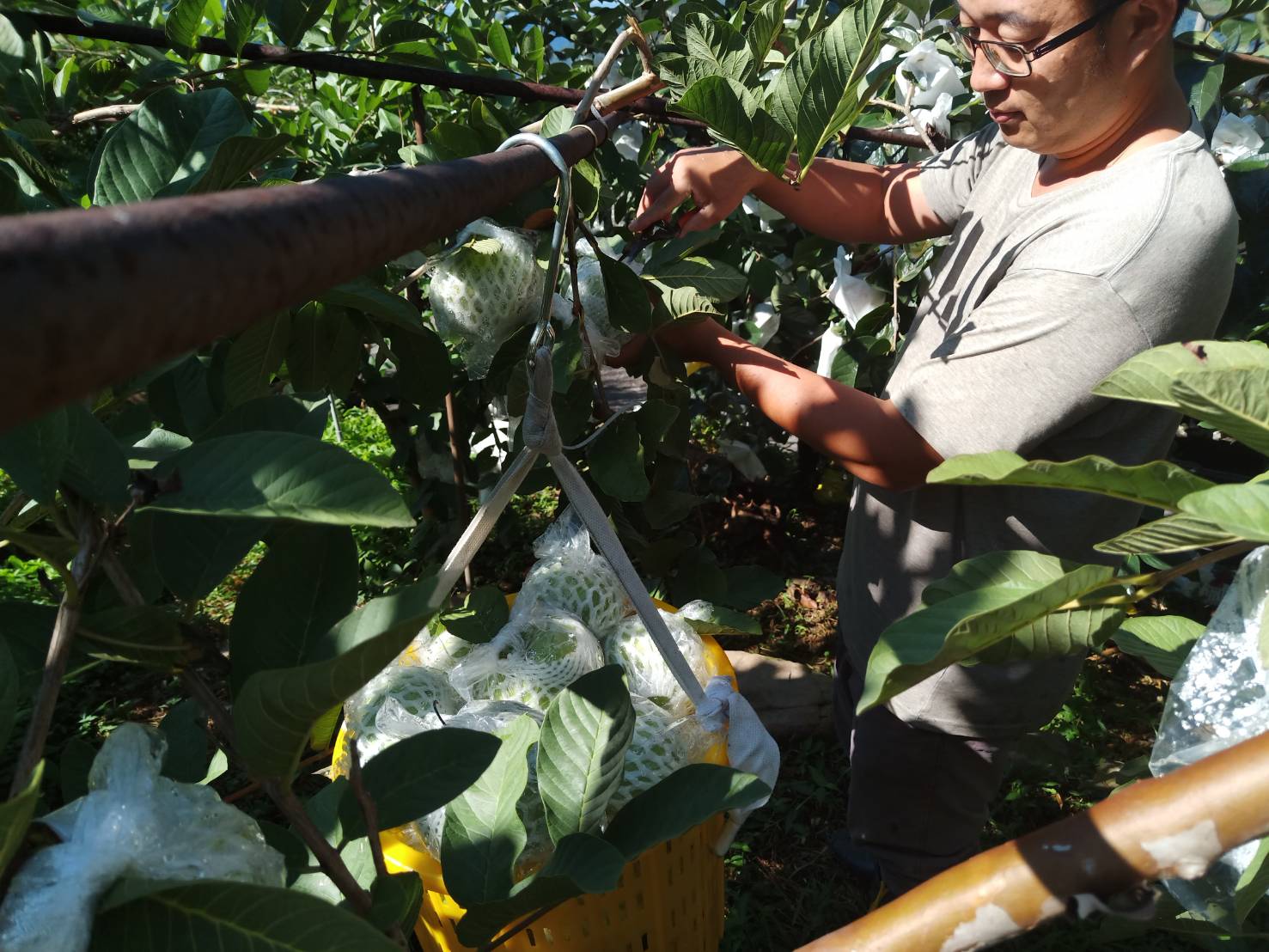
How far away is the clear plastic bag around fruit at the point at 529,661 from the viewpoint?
1096mm

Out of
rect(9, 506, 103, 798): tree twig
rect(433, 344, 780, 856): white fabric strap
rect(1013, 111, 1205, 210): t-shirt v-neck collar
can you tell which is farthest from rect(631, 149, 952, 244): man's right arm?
rect(9, 506, 103, 798): tree twig

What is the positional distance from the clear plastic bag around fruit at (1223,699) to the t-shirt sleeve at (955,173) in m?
1.04

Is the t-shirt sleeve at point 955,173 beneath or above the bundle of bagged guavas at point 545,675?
above

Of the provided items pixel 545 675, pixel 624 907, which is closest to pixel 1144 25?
pixel 545 675

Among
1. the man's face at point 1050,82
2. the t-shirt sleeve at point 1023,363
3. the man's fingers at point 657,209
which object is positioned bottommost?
the t-shirt sleeve at point 1023,363

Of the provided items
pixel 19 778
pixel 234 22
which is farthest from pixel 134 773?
pixel 234 22

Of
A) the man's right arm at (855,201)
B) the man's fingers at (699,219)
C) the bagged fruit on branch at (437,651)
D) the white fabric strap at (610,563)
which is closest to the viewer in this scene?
the white fabric strap at (610,563)

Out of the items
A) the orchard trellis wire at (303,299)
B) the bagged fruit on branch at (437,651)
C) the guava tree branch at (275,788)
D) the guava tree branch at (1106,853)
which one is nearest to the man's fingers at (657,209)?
the bagged fruit on branch at (437,651)

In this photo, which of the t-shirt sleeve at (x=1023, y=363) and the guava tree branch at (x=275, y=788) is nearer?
the guava tree branch at (x=275, y=788)

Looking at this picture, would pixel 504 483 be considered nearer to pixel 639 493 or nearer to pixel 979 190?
pixel 639 493

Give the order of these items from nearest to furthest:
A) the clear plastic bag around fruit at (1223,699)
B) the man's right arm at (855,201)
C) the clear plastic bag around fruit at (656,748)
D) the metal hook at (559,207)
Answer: the clear plastic bag around fruit at (1223,699) → the metal hook at (559,207) → the clear plastic bag around fruit at (656,748) → the man's right arm at (855,201)

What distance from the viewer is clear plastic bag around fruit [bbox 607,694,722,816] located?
35.4 inches

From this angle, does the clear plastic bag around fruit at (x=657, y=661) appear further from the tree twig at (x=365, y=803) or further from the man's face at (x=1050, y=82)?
the man's face at (x=1050, y=82)

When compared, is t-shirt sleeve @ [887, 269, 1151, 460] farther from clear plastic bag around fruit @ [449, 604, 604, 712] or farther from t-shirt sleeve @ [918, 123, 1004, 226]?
clear plastic bag around fruit @ [449, 604, 604, 712]
